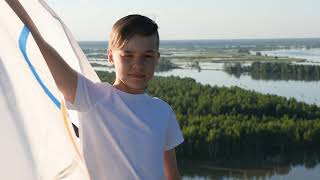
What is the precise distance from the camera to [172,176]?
126cm

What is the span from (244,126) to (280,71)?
100ft

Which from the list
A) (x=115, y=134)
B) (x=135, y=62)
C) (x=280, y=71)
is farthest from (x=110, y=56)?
(x=280, y=71)

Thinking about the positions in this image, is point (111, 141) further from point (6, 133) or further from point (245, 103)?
→ point (245, 103)

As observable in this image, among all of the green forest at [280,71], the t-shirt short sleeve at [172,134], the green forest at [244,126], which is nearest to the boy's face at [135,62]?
the t-shirt short sleeve at [172,134]

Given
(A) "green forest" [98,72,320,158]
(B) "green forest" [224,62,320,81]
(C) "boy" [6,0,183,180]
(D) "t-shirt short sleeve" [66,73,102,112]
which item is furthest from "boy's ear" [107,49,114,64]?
(B) "green forest" [224,62,320,81]

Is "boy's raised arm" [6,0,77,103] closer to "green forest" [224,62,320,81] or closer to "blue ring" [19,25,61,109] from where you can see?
"blue ring" [19,25,61,109]

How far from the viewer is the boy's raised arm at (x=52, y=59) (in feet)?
3.25

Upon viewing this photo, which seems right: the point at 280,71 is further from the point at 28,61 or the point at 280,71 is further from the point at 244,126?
the point at 28,61

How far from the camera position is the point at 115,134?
1.09 meters

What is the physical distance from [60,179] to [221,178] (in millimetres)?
14335

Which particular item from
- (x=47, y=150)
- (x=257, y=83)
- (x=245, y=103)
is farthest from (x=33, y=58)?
(x=257, y=83)

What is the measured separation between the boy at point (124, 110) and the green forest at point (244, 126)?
15.7m

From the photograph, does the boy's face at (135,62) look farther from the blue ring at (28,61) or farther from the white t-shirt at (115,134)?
the blue ring at (28,61)

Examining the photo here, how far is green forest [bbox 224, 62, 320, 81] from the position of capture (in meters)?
43.8
